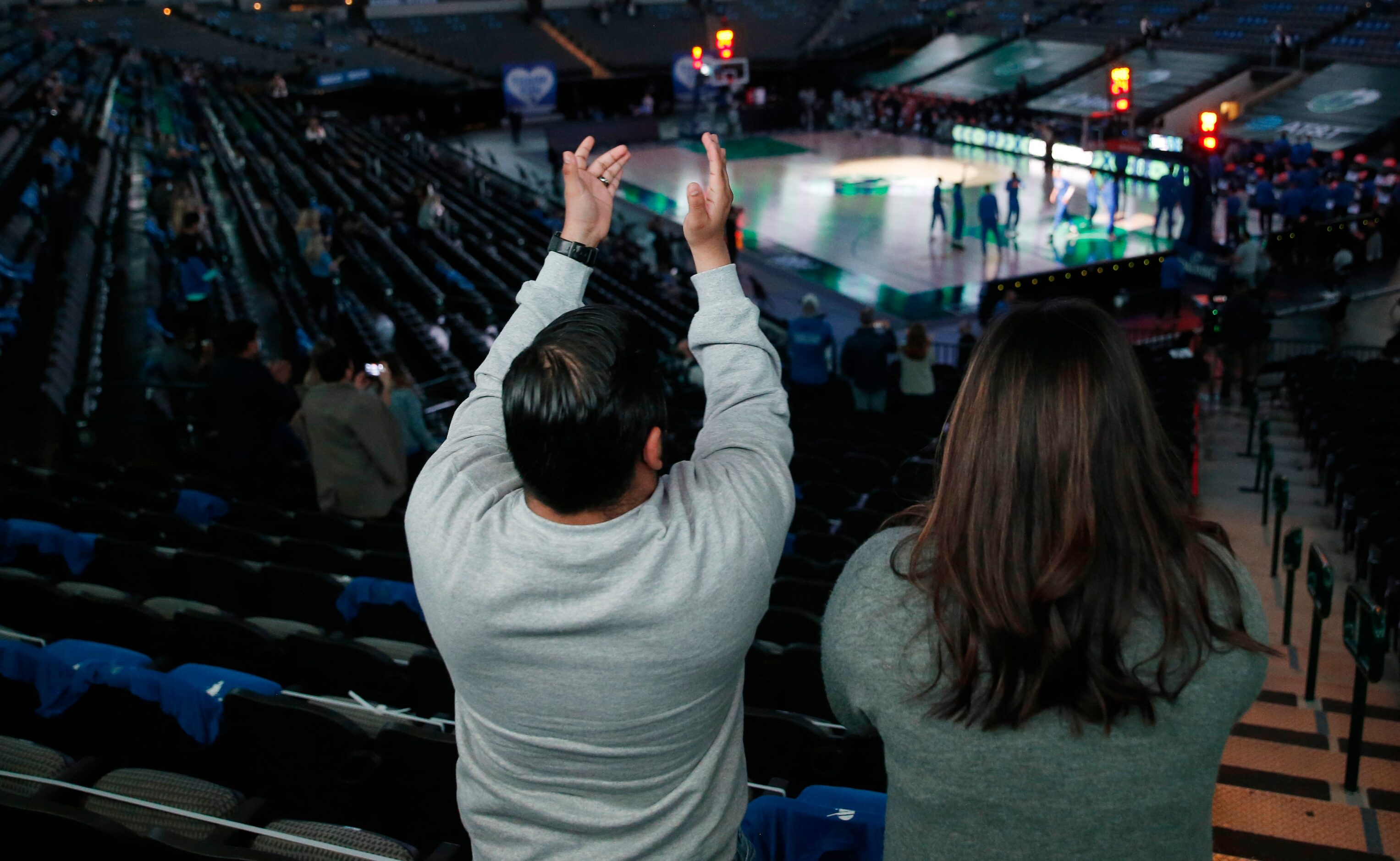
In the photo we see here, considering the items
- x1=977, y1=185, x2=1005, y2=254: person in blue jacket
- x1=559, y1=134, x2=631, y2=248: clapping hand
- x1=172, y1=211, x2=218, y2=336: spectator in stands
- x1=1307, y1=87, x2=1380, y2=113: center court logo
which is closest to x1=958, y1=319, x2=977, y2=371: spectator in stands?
x1=977, y1=185, x2=1005, y2=254: person in blue jacket

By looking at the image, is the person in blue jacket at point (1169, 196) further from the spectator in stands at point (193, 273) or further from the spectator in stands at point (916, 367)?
the spectator in stands at point (193, 273)

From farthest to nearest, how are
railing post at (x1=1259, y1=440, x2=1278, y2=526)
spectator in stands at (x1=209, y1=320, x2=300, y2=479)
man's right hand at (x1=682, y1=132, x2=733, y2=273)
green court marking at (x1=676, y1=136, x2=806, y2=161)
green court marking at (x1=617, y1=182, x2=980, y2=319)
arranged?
green court marking at (x1=676, y1=136, x2=806, y2=161), green court marking at (x1=617, y1=182, x2=980, y2=319), railing post at (x1=1259, y1=440, x2=1278, y2=526), spectator in stands at (x1=209, y1=320, x2=300, y2=479), man's right hand at (x1=682, y1=132, x2=733, y2=273)

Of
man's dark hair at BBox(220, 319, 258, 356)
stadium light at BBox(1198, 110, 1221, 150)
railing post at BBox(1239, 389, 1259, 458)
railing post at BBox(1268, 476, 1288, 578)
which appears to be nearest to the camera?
man's dark hair at BBox(220, 319, 258, 356)

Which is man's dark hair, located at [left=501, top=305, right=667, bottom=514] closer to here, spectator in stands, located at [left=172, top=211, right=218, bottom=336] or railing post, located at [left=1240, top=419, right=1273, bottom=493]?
railing post, located at [left=1240, top=419, right=1273, bottom=493]

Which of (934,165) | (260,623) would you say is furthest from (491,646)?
(934,165)

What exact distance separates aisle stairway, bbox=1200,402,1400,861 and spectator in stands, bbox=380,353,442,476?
4603mm

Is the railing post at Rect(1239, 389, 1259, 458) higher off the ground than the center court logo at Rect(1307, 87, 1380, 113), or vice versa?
the center court logo at Rect(1307, 87, 1380, 113)

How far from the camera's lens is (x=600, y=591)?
Answer: 52.2 inches

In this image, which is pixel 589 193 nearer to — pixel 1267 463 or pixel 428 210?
pixel 1267 463

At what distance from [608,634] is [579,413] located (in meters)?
0.27

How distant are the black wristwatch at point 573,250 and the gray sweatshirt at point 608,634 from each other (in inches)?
12.3

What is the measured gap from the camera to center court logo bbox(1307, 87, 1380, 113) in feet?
81.1

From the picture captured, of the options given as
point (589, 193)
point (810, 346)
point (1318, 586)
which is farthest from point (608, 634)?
point (810, 346)

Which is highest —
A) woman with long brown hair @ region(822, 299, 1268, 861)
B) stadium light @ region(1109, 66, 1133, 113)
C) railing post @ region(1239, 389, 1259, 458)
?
stadium light @ region(1109, 66, 1133, 113)
